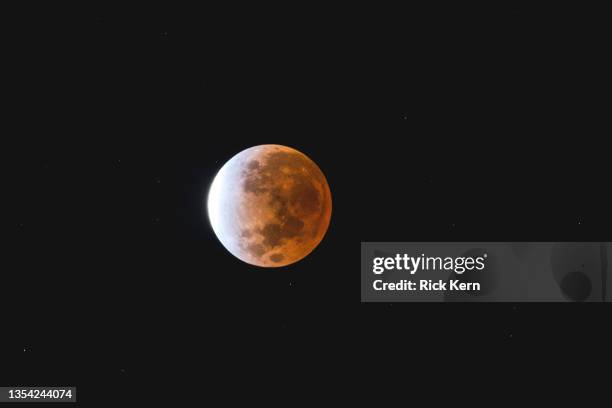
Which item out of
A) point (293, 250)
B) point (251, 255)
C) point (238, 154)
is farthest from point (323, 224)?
point (238, 154)

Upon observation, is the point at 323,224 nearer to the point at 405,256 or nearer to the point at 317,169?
the point at 317,169

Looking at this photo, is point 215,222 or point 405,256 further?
point 405,256

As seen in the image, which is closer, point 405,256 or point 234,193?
point 234,193

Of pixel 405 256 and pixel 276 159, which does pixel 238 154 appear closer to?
pixel 276 159

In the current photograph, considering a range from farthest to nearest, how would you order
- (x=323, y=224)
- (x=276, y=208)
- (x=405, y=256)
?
(x=405, y=256) → (x=323, y=224) → (x=276, y=208)

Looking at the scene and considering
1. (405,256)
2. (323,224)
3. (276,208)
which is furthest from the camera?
(405,256)

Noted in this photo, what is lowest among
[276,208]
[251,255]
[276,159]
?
[251,255]

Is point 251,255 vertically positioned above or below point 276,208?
below

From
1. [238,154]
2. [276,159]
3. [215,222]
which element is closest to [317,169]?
[276,159]

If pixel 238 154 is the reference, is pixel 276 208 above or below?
below
